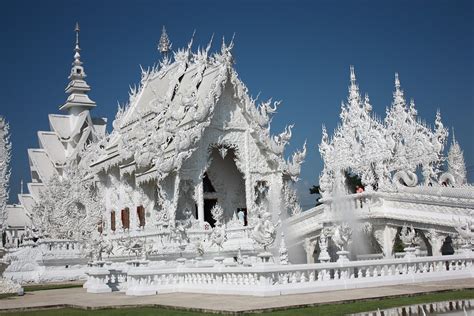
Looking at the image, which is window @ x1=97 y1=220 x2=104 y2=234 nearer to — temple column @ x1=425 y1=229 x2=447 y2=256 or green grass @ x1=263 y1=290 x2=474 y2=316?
temple column @ x1=425 y1=229 x2=447 y2=256

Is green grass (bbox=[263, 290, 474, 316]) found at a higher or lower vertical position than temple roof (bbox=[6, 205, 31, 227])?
lower

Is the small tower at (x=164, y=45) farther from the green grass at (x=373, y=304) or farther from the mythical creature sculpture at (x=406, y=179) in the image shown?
the green grass at (x=373, y=304)

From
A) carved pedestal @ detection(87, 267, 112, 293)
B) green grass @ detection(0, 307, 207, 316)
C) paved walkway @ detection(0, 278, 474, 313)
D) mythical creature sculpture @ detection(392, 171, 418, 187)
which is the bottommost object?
green grass @ detection(0, 307, 207, 316)

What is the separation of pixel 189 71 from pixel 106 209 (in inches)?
318

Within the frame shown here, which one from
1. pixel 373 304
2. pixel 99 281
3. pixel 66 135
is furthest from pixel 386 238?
pixel 66 135

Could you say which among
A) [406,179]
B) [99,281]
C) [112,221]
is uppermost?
[406,179]

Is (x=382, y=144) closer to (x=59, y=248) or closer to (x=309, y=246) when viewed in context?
(x=309, y=246)

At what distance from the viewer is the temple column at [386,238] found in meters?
23.4

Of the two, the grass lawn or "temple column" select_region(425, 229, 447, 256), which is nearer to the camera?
the grass lawn

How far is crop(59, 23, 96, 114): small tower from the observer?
47.8 m

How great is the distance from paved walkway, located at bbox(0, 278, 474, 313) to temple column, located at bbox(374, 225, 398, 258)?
8.25 m

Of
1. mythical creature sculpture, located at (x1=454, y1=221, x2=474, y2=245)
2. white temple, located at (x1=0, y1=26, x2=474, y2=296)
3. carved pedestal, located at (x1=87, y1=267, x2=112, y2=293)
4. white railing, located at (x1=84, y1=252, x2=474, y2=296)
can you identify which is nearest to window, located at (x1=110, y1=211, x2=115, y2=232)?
white temple, located at (x1=0, y1=26, x2=474, y2=296)

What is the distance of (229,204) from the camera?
28672mm

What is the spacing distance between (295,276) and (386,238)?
11.5 m
